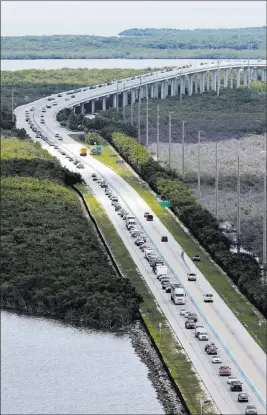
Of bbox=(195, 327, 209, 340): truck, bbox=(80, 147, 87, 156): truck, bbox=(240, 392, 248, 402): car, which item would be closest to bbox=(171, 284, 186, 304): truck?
bbox=(195, 327, 209, 340): truck

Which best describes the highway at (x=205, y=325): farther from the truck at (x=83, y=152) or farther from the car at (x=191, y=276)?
the truck at (x=83, y=152)

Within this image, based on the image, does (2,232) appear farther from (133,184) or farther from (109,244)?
(133,184)

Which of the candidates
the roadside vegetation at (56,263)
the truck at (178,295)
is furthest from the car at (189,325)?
the truck at (178,295)

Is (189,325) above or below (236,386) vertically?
above

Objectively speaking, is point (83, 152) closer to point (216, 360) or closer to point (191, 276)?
point (191, 276)

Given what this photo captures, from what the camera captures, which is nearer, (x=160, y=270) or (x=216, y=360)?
(x=216, y=360)

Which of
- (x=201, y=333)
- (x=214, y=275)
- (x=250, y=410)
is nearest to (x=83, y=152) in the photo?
(x=214, y=275)

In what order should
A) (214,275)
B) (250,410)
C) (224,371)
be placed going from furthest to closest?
(214,275), (224,371), (250,410)
